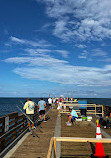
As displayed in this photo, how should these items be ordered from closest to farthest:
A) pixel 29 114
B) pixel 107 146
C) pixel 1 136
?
pixel 1 136 → pixel 107 146 → pixel 29 114

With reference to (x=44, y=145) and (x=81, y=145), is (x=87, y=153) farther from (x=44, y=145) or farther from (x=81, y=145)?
(x=44, y=145)

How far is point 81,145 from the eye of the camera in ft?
21.5

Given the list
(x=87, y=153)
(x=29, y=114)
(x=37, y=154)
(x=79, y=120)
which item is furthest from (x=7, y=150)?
(x=79, y=120)

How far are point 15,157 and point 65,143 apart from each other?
8.07 ft

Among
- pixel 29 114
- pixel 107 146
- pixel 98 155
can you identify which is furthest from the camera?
pixel 29 114

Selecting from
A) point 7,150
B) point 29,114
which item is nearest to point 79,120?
point 29,114

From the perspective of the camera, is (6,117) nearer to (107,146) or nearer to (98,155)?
(98,155)

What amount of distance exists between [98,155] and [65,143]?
6.53 ft

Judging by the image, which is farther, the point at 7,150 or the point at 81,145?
the point at 81,145

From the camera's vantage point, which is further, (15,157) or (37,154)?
(37,154)

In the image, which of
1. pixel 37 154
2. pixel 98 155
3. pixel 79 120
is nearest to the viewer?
pixel 98 155

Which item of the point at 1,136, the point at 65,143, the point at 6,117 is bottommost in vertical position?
the point at 65,143

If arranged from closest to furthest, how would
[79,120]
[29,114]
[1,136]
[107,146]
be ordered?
1. [1,136]
2. [107,146]
3. [29,114]
4. [79,120]

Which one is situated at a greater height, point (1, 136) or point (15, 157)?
point (1, 136)
